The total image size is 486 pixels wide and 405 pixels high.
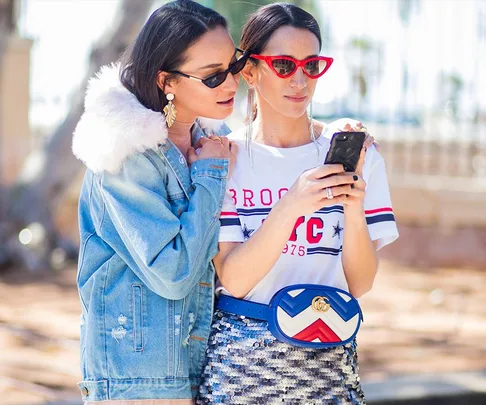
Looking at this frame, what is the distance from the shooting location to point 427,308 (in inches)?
274

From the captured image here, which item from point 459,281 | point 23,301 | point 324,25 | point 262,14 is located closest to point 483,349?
point 459,281

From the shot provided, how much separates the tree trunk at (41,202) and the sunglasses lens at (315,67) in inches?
222

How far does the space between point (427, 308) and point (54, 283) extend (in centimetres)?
324

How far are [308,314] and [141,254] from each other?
17.9 inches

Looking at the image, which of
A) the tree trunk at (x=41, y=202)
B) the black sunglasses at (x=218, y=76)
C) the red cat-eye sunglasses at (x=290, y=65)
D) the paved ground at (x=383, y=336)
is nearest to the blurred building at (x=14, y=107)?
the tree trunk at (x=41, y=202)

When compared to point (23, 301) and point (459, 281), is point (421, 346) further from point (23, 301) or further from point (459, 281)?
point (23, 301)

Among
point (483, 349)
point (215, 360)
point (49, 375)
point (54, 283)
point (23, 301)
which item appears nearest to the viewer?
point (215, 360)

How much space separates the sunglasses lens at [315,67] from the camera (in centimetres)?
229

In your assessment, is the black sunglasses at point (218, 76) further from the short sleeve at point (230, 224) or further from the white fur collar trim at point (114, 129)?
the short sleeve at point (230, 224)

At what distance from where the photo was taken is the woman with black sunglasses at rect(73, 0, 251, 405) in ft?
7.05

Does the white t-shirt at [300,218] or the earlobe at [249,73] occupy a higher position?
the earlobe at [249,73]

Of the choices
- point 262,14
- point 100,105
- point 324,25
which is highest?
point 324,25

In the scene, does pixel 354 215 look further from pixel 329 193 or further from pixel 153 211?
pixel 153 211

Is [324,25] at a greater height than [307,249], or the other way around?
[324,25]
